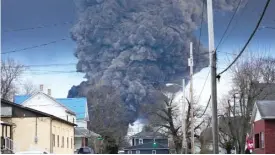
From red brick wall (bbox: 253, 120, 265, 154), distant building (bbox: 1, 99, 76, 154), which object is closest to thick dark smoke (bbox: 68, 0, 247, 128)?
distant building (bbox: 1, 99, 76, 154)

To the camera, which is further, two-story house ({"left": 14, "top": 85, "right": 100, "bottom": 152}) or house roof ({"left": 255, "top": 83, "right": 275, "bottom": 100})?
two-story house ({"left": 14, "top": 85, "right": 100, "bottom": 152})

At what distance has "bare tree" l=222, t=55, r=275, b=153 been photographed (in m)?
57.5

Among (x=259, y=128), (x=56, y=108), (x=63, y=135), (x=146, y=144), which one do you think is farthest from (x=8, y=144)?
(x=146, y=144)

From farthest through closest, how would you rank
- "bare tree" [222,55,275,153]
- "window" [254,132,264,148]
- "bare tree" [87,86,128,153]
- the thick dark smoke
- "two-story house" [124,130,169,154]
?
1. the thick dark smoke
2. "two-story house" [124,130,169,154]
3. "bare tree" [87,86,128,153]
4. "bare tree" [222,55,275,153]
5. "window" [254,132,264,148]

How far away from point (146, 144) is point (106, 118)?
64.9 ft

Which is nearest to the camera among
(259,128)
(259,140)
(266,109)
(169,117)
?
(266,109)

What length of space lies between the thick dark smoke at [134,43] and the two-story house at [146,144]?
1232 cm

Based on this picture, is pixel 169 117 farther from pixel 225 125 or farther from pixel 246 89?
pixel 246 89

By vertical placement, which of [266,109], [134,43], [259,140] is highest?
[134,43]

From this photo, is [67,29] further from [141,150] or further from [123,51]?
[141,150]

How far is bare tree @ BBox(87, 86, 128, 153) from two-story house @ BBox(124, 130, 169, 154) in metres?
8.18

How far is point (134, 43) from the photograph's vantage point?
134125mm

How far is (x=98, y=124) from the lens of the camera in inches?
3381

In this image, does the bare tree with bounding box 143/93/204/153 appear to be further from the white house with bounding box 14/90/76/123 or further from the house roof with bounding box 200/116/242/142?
the white house with bounding box 14/90/76/123
